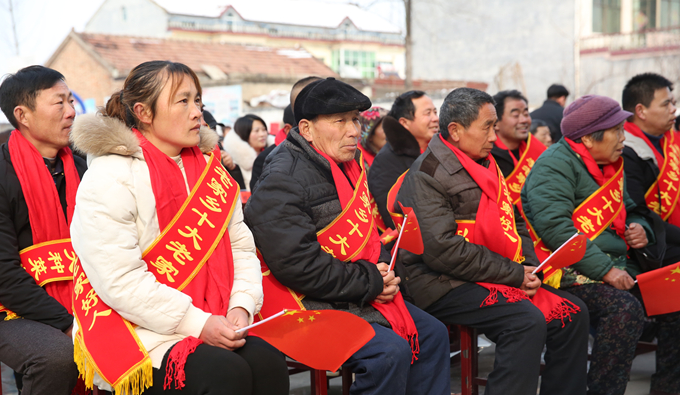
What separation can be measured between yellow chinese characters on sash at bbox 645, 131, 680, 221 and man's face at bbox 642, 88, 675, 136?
167 millimetres

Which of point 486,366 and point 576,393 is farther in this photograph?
point 486,366

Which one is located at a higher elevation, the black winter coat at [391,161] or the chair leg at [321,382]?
the black winter coat at [391,161]

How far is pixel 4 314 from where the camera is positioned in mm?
2898

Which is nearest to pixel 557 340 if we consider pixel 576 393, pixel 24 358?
pixel 576 393

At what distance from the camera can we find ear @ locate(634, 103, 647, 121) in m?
4.62

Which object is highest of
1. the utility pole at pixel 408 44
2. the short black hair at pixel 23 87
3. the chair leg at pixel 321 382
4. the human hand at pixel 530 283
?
the utility pole at pixel 408 44

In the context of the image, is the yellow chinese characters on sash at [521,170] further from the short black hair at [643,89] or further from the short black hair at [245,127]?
the short black hair at [245,127]

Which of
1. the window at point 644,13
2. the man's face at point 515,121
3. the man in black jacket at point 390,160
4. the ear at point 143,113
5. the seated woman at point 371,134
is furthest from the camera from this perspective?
the window at point 644,13

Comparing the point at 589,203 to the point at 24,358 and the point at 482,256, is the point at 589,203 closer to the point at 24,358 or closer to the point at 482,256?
the point at 482,256

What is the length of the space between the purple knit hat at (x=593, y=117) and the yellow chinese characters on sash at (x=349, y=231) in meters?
1.63

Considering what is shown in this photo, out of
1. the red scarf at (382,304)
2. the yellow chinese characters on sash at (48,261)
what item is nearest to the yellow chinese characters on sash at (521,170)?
the red scarf at (382,304)

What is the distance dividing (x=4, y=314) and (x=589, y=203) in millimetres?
3191

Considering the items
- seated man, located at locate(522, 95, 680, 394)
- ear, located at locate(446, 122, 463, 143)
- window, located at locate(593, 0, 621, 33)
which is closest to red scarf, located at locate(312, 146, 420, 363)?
ear, located at locate(446, 122, 463, 143)

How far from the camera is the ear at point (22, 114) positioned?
3.12 meters
